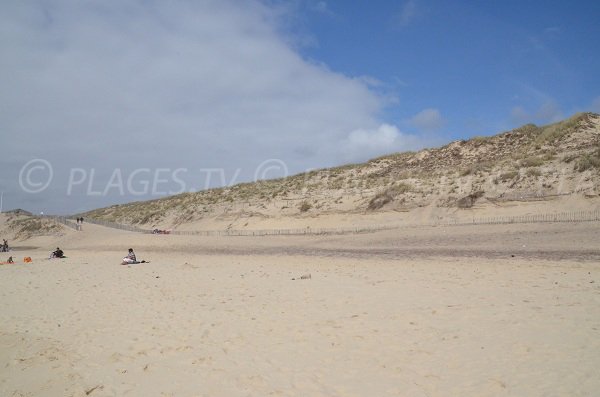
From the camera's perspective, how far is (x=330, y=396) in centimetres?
519

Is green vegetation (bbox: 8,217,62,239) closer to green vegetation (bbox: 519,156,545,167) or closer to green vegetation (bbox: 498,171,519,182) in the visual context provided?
green vegetation (bbox: 498,171,519,182)

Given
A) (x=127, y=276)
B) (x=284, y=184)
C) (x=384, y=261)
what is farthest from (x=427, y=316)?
(x=284, y=184)

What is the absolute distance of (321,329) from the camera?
7.83 metres

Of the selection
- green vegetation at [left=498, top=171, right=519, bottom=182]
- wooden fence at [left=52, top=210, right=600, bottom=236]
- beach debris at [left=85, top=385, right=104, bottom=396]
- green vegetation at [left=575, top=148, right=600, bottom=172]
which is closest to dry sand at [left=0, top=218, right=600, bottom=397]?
beach debris at [left=85, top=385, right=104, bottom=396]

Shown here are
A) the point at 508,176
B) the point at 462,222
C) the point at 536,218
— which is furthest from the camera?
the point at 508,176

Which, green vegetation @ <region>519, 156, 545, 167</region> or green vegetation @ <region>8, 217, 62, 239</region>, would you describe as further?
green vegetation @ <region>8, 217, 62, 239</region>

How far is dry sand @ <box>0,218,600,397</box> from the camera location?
18.3 ft

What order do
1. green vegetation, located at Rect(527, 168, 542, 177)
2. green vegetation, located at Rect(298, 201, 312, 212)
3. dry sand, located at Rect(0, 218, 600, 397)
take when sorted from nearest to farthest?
dry sand, located at Rect(0, 218, 600, 397), green vegetation, located at Rect(527, 168, 542, 177), green vegetation, located at Rect(298, 201, 312, 212)

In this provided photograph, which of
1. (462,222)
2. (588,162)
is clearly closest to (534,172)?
(588,162)

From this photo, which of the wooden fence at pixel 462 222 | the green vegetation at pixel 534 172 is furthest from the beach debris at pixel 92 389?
the green vegetation at pixel 534 172

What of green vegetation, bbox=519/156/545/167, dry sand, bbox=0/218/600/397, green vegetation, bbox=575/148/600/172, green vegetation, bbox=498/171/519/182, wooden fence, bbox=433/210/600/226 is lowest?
dry sand, bbox=0/218/600/397

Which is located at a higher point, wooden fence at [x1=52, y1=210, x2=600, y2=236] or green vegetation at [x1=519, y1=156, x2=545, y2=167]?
green vegetation at [x1=519, y1=156, x2=545, y2=167]

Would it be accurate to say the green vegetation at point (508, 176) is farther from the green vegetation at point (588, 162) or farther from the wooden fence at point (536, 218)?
the wooden fence at point (536, 218)

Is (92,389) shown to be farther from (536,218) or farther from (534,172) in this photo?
(534,172)
